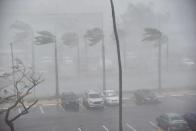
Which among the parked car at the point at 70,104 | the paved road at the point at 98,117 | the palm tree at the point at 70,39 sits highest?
the palm tree at the point at 70,39

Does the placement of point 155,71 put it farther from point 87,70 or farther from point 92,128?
point 92,128

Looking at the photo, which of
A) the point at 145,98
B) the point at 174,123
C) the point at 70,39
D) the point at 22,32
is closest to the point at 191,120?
the point at 174,123

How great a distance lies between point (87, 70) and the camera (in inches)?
899

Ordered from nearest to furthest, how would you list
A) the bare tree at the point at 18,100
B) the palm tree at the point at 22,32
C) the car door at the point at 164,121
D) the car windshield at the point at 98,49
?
1. the bare tree at the point at 18,100
2. the car door at the point at 164,121
3. the car windshield at the point at 98,49
4. the palm tree at the point at 22,32

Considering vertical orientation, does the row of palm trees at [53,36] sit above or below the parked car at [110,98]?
above

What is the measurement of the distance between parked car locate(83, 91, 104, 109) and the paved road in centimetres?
24

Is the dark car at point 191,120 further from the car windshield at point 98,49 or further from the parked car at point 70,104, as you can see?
the parked car at point 70,104

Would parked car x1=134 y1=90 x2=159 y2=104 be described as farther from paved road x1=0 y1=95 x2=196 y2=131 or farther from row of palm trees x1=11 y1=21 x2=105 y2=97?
row of palm trees x1=11 y1=21 x2=105 y2=97

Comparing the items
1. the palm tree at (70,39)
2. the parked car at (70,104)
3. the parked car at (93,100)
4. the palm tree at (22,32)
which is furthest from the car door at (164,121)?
the palm tree at (22,32)

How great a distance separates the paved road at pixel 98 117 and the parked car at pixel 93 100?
24 centimetres

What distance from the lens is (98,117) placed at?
40.9 ft

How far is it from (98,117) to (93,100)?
1.30 metres

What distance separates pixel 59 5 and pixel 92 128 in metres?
18.9

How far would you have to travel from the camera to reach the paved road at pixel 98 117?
11.3 m
